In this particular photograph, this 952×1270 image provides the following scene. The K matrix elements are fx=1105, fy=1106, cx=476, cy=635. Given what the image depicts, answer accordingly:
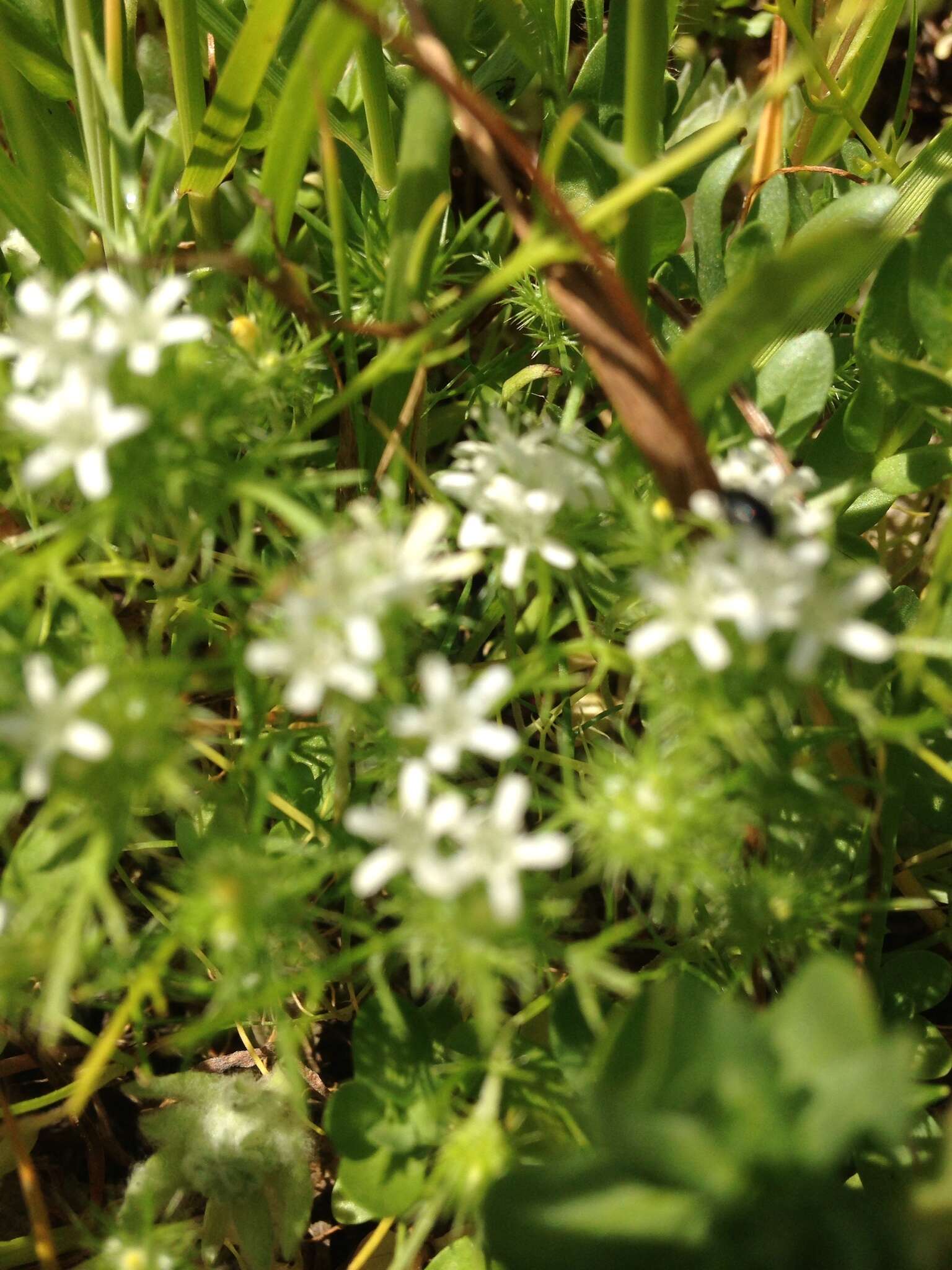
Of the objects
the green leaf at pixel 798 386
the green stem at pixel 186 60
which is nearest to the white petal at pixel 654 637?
the green leaf at pixel 798 386

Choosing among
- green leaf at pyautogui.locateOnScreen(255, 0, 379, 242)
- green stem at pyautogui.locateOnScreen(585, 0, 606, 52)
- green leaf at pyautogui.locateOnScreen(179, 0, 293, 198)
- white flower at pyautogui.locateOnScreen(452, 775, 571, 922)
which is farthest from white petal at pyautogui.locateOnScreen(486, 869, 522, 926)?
green stem at pyautogui.locateOnScreen(585, 0, 606, 52)

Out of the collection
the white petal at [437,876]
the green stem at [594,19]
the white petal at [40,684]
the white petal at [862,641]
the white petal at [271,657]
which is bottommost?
the white petal at [862,641]

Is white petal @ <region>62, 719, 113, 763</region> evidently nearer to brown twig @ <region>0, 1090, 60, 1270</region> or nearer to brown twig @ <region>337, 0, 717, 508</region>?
brown twig @ <region>337, 0, 717, 508</region>

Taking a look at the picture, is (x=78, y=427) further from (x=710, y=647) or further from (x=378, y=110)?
(x=378, y=110)

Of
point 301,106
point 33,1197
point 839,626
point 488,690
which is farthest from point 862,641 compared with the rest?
point 33,1197

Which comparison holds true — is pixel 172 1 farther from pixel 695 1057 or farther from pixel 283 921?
pixel 695 1057

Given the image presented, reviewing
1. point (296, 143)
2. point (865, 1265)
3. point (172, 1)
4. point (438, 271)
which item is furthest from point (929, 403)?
point (172, 1)

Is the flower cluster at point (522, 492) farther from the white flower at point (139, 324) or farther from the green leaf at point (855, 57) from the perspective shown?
the green leaf at point (855, 57)
